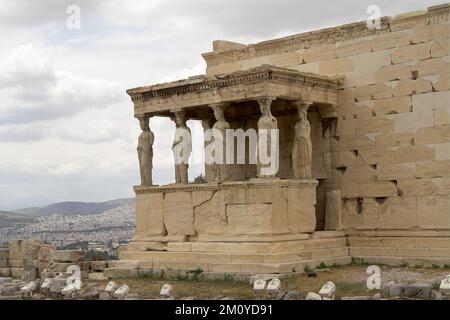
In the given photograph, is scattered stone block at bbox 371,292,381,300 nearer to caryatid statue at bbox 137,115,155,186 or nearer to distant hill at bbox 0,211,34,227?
caryatid statue at bbox 137,115,155,186

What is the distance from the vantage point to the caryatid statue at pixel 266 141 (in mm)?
17859

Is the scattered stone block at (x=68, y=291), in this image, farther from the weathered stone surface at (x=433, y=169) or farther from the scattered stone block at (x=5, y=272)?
the scattered stone block at (x=5, y=272)

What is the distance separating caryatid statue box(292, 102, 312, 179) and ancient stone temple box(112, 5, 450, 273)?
27mm

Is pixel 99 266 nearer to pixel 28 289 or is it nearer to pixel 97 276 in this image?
pixel 97 276

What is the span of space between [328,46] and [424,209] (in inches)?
167

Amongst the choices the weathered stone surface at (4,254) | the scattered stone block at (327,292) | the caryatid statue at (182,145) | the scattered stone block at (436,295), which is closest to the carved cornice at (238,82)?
the caryatid statue at (182,145)

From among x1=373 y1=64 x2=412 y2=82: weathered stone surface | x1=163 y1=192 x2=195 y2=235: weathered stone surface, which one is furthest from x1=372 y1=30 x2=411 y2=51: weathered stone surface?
x1=163 y1=192 x2=195 y2=235: weathered stone surface

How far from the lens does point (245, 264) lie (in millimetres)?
17281

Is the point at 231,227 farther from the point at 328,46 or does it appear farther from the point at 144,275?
the point at 328,46

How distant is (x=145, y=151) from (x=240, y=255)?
397 cm

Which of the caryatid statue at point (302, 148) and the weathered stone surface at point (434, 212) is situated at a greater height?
the caryatid statue at point (302, 148)

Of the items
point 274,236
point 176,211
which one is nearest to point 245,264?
point 274,236

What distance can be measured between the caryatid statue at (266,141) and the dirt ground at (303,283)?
218 centimetres

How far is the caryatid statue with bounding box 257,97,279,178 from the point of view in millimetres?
17859
